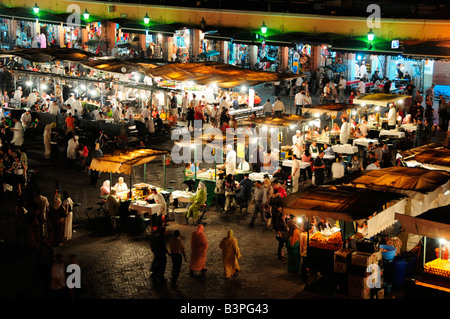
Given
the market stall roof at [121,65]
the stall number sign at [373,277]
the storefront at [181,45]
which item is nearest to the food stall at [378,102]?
the market stall roof at [121,65]

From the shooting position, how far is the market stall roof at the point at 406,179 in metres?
12.9

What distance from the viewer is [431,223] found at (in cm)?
1082

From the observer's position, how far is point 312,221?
14438mm

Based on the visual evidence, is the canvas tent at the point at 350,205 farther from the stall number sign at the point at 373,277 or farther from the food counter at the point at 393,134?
the food counter at the point at 393,134

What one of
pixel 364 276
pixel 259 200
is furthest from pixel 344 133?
pixel 364 276

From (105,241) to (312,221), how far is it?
204 inches

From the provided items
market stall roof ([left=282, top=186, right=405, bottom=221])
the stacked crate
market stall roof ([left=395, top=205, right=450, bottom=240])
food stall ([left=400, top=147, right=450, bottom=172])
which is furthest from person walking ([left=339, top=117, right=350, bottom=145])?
market stall roof ([left=395, top=205, right=450, bottom=240])

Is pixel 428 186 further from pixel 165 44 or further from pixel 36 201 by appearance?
pixel 165 44

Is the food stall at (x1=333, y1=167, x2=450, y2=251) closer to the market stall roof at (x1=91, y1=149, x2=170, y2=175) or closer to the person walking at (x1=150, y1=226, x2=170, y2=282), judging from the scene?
the person walking at (x1=150, y1=226, x2=170, y2=282)

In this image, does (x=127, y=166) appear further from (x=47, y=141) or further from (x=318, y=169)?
(x=47, y=141)

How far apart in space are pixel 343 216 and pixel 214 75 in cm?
1494

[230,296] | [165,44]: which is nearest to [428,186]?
[230,296]

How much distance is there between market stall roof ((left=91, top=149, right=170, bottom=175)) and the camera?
16.4m

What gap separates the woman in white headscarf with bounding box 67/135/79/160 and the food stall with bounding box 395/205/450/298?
14278mm
